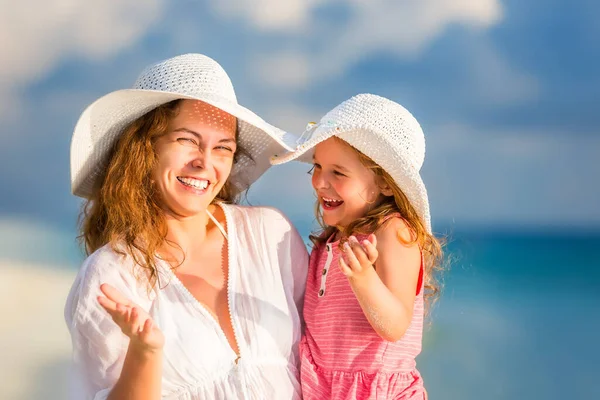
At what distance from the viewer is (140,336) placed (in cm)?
196

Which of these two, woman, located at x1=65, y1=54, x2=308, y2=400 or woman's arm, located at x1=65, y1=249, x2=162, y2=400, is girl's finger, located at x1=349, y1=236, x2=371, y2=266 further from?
woman's arm, located at x1=65, y1=249, x2=162, y2=400

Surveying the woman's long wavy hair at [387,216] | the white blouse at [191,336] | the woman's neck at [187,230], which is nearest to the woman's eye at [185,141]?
the woman's neck at [187,230]

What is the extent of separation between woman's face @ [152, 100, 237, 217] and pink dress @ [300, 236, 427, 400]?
1.44 ft

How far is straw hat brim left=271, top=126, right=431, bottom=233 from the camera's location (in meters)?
2.43

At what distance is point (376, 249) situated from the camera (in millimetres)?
2332

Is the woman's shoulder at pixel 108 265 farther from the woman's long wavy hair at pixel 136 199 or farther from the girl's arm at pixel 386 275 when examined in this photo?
the girl's arm at pixel 386 275

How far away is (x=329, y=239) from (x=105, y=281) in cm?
71

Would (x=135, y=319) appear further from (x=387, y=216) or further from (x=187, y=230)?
(x=387, y=216)

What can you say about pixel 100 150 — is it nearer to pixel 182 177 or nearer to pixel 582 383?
pixel 182 177

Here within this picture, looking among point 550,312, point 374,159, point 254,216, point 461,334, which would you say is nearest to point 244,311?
point 254,216

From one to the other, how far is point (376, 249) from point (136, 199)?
0.67 m

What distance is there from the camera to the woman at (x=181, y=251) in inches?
87.4

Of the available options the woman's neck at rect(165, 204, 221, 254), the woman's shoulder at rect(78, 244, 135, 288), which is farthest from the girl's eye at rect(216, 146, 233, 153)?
the woman's shoulder at rect(78, 244, 135, 288)

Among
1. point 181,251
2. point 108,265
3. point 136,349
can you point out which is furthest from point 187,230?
point 136,349
